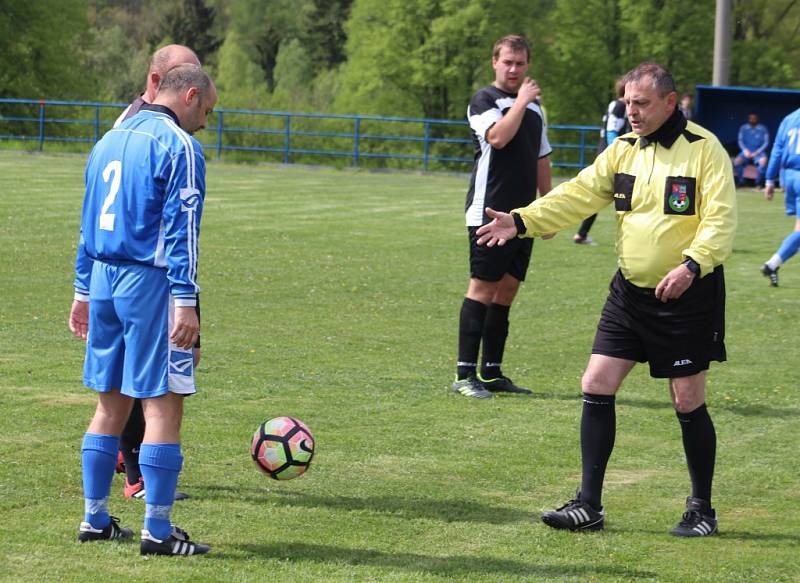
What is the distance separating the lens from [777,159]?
45.5 ft

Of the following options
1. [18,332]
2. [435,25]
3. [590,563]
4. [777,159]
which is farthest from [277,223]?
[435,25]

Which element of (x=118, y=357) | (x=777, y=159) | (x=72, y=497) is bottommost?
(x=72, y=497)

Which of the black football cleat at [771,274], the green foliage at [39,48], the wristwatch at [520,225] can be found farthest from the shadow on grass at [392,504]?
the green foliage at [39,48]

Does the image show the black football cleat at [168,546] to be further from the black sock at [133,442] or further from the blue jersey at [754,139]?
the blue jersey at [754,139]

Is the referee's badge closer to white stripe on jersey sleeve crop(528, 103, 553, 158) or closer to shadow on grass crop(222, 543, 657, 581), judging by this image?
shadow on grass crop(222, 543, 657, 581)

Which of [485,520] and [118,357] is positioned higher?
[118,357]

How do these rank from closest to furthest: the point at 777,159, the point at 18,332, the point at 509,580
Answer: the point at 509,580 → the point at 18,332 → the point at 777,159

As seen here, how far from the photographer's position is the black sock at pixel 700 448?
218 inches

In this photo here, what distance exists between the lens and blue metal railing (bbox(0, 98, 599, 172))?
3366 centimetres

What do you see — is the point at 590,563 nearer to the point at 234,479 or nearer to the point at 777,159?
the point at 234,479

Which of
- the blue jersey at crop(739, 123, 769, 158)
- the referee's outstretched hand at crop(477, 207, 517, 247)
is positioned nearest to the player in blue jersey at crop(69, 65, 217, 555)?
the referee's outstretched hand at crop(477, 207, 517, 247)

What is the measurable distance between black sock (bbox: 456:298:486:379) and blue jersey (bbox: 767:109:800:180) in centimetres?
641

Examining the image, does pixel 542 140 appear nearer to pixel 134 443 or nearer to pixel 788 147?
pixel 134 443

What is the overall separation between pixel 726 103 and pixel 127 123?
90.6 ft
